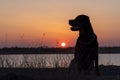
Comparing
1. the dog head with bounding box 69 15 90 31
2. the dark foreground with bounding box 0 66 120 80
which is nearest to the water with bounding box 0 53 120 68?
the dark foreground with bounding box 0 66 120 80

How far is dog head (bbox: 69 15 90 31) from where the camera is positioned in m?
17.0

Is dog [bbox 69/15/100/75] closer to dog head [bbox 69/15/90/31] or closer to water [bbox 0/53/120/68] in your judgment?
dog head [bbox 69/15/90/31]

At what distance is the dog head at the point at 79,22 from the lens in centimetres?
1695

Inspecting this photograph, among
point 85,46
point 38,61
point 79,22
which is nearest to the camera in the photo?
point 85,46

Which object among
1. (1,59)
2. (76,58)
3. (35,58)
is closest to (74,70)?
(76,58)

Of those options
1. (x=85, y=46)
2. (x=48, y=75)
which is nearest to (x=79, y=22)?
(x=85, y=46)

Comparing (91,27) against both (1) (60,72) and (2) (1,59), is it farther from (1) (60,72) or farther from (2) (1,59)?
(2) (1,59)

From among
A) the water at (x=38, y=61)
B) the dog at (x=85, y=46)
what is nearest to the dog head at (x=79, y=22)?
the dog at (x=85, y=46)

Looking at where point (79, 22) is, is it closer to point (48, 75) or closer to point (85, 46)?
point (85, 46)

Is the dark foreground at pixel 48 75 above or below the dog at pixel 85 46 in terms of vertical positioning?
below

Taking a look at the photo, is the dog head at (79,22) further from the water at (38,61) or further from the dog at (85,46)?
the water at (38,61)

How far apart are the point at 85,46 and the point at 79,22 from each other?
2.56 ft

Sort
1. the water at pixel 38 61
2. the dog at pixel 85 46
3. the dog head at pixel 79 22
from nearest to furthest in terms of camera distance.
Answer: the dog at pixel 85 46
the dog head at pixel 79 22
the water at pixel 38 61

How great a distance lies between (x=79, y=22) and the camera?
1712 cm
